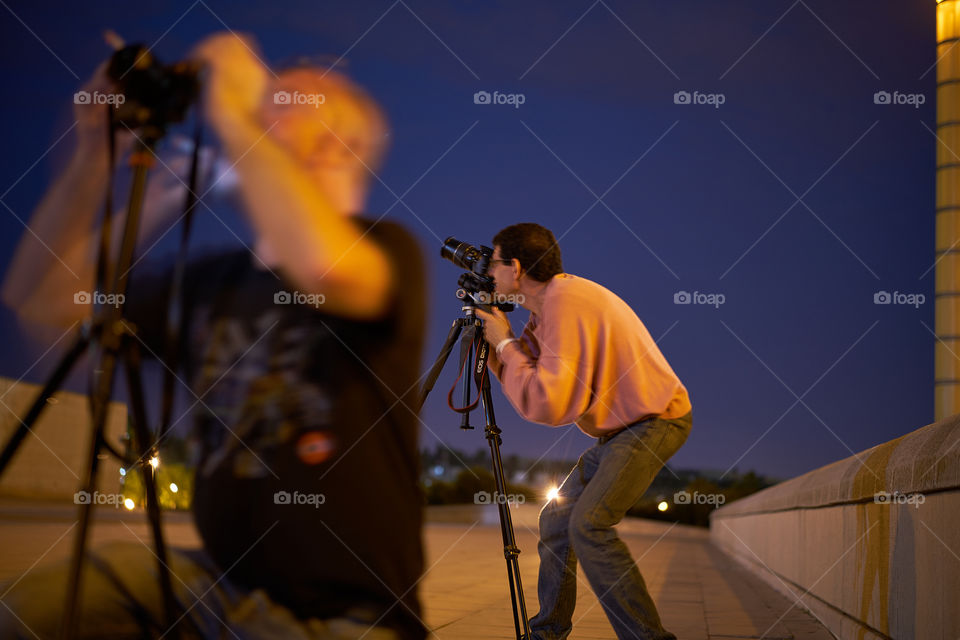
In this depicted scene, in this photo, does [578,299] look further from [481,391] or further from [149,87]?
[149,87]

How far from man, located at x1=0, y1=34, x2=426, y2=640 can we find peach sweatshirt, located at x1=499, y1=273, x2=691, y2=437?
1.03 meters

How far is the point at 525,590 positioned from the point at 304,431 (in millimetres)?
5200

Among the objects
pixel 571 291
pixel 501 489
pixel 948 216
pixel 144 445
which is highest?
pixel 948 216

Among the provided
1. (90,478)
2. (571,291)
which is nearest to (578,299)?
(571,291)

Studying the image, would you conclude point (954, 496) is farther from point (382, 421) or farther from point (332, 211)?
point (332, 211)

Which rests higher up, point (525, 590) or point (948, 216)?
point (948, 216)

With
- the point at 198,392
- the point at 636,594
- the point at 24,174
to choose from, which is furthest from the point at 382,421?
the point at 636,594

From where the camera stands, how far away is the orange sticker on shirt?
1721mm

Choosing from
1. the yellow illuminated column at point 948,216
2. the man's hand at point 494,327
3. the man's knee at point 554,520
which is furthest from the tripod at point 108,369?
the yellow illuminated column at point 948,216

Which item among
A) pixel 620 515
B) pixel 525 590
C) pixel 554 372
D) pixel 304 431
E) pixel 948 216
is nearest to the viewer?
pixel 304 431

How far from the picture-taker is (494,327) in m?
3.11

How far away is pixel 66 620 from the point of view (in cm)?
156

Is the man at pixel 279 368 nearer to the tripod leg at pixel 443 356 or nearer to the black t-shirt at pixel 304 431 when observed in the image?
the black t-shirt at pixel 304 431

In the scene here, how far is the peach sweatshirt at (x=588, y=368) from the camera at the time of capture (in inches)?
115
